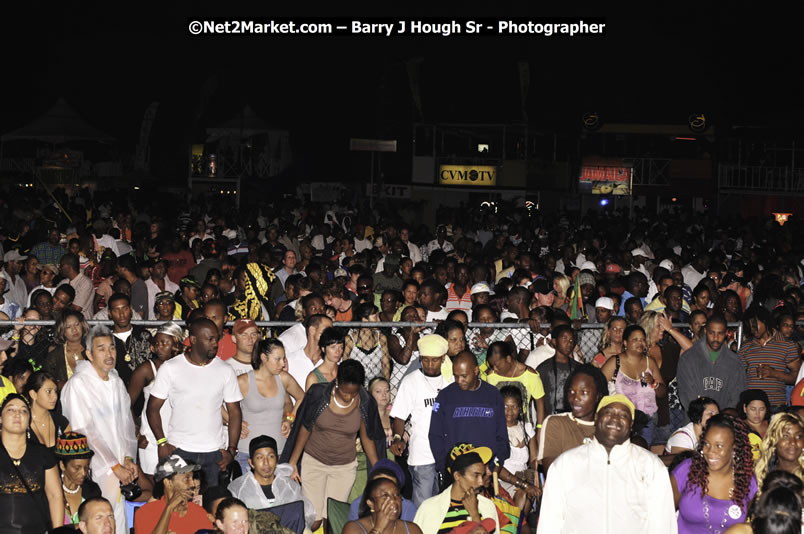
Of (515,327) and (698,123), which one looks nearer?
(515,327)

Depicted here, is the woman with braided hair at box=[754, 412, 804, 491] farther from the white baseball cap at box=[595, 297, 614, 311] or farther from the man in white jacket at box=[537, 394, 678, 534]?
the white baseball cap at box=[595, 297, 614, 311]

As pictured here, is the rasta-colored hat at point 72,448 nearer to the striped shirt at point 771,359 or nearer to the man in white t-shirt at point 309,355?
the man in white t-shirt at point 309,355

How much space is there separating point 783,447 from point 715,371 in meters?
2.72

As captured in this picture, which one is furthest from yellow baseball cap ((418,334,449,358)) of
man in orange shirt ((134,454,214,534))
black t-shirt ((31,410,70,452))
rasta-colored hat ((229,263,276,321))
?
rasta-colored hat ((229,263,276,321))

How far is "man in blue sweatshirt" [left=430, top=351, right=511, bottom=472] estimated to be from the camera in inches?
306

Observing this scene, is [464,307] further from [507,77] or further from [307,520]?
[507,77]

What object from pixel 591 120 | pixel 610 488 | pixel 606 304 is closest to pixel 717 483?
pixel 610 488

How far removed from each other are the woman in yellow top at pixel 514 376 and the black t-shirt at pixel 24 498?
3.64 m

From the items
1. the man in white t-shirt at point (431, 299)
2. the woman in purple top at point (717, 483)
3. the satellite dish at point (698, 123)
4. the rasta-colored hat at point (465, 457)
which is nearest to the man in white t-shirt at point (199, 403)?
the rasta-colored hat at point (465, 457)

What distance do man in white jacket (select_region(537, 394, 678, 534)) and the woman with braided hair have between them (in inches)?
48.5

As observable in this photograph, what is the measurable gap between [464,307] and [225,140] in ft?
91.9

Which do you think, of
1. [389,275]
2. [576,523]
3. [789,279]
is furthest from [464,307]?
[576,523]

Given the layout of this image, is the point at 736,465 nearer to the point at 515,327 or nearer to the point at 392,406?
the point at 392,406

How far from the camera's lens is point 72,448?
6.80m
